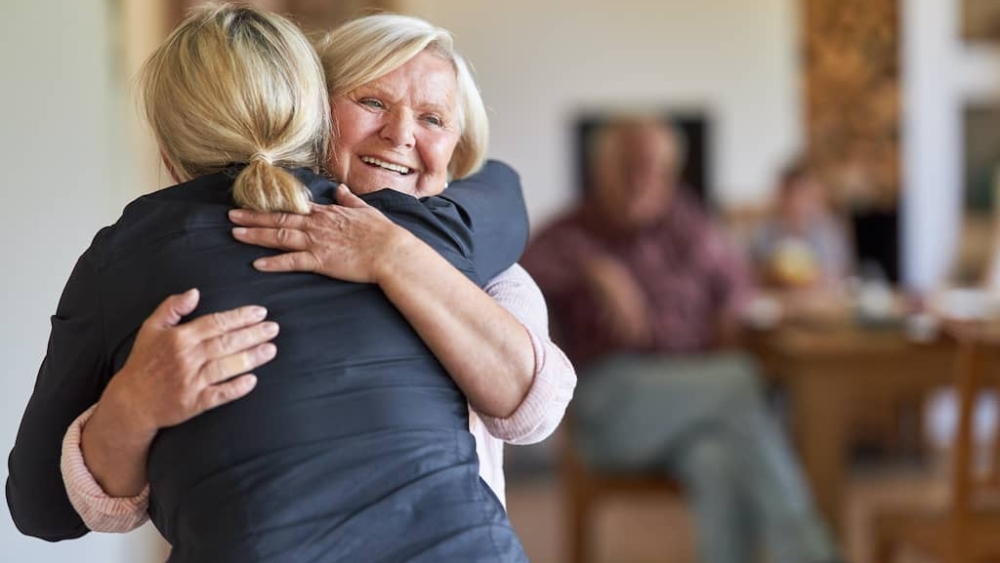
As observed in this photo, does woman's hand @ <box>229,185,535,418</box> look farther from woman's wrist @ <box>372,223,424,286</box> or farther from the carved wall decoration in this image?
the carved wall decoration

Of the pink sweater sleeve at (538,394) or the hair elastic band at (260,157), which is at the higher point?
the hair elastic band at (260,157)

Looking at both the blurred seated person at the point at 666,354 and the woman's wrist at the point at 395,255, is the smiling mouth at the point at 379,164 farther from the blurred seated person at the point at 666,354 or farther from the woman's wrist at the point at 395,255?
the blurred seated person at the point at 666,354

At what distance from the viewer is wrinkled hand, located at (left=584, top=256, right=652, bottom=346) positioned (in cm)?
320

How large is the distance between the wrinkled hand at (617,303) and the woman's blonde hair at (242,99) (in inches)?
87.4

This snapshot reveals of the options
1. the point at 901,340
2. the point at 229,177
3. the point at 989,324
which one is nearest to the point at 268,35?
the point at 229,177

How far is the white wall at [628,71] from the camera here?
17.4ft

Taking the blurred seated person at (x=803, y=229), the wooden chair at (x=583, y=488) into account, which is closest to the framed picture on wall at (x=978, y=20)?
the blurred seated person at (x=803, y=229)

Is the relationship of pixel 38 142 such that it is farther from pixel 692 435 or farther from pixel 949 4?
pixel 949 4

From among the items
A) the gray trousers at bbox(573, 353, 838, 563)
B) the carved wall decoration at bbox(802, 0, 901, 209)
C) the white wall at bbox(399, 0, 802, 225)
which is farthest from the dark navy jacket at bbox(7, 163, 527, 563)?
the carved wall decoration at bbox(802, 0, 901, 209)

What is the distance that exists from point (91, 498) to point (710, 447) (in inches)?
90.9

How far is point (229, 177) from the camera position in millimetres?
1006

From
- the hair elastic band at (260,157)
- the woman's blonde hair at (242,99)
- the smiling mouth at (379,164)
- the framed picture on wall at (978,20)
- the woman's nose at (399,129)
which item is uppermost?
the woman's blonde hair at (242,99)

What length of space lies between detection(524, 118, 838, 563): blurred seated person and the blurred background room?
0.07m

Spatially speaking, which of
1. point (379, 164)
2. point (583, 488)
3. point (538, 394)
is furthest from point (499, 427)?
point (583, 488)
